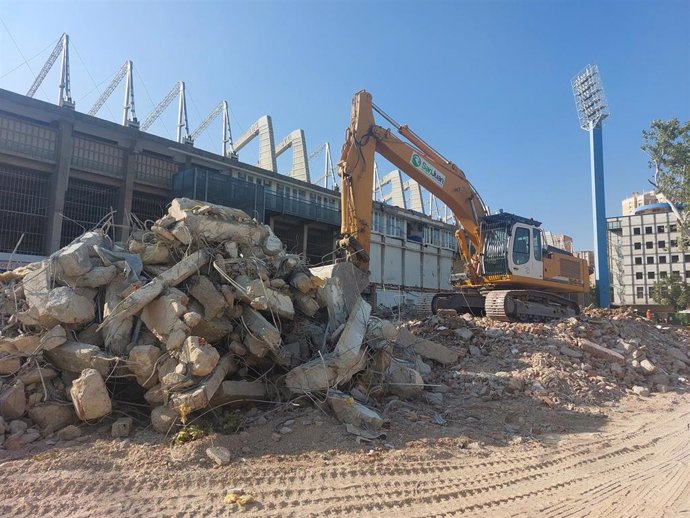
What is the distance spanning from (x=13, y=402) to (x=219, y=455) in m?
2.39

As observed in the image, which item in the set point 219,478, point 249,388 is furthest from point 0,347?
point 219,478

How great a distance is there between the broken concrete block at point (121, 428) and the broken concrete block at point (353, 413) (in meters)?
2.21

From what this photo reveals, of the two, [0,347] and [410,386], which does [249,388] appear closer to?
[410,386]

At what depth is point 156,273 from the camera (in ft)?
21.7

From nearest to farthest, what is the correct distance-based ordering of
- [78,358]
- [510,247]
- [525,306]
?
[78,358], [525,306], [510,247]

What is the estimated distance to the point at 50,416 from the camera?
520 cm

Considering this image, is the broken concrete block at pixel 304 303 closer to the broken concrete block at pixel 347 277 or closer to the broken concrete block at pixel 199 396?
the broken concrete block at pixel 347 277

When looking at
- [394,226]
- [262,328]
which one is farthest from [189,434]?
[394,226]

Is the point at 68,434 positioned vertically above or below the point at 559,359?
below

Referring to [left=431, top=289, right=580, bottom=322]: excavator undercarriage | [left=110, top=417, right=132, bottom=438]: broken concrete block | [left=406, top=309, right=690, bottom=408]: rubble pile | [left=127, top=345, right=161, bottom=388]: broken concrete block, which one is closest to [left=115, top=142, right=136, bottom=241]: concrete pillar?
[left=431, top=289, right=580, bottom=322]: excavator undercarriage

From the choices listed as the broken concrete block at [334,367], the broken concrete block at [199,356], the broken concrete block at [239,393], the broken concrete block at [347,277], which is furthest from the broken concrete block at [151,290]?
the broken concrete block at [347,277]

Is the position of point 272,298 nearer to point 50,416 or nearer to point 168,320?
point 168,320

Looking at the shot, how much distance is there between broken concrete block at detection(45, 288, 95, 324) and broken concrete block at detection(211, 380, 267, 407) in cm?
188

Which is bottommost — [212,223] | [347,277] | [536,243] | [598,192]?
[347,277]
